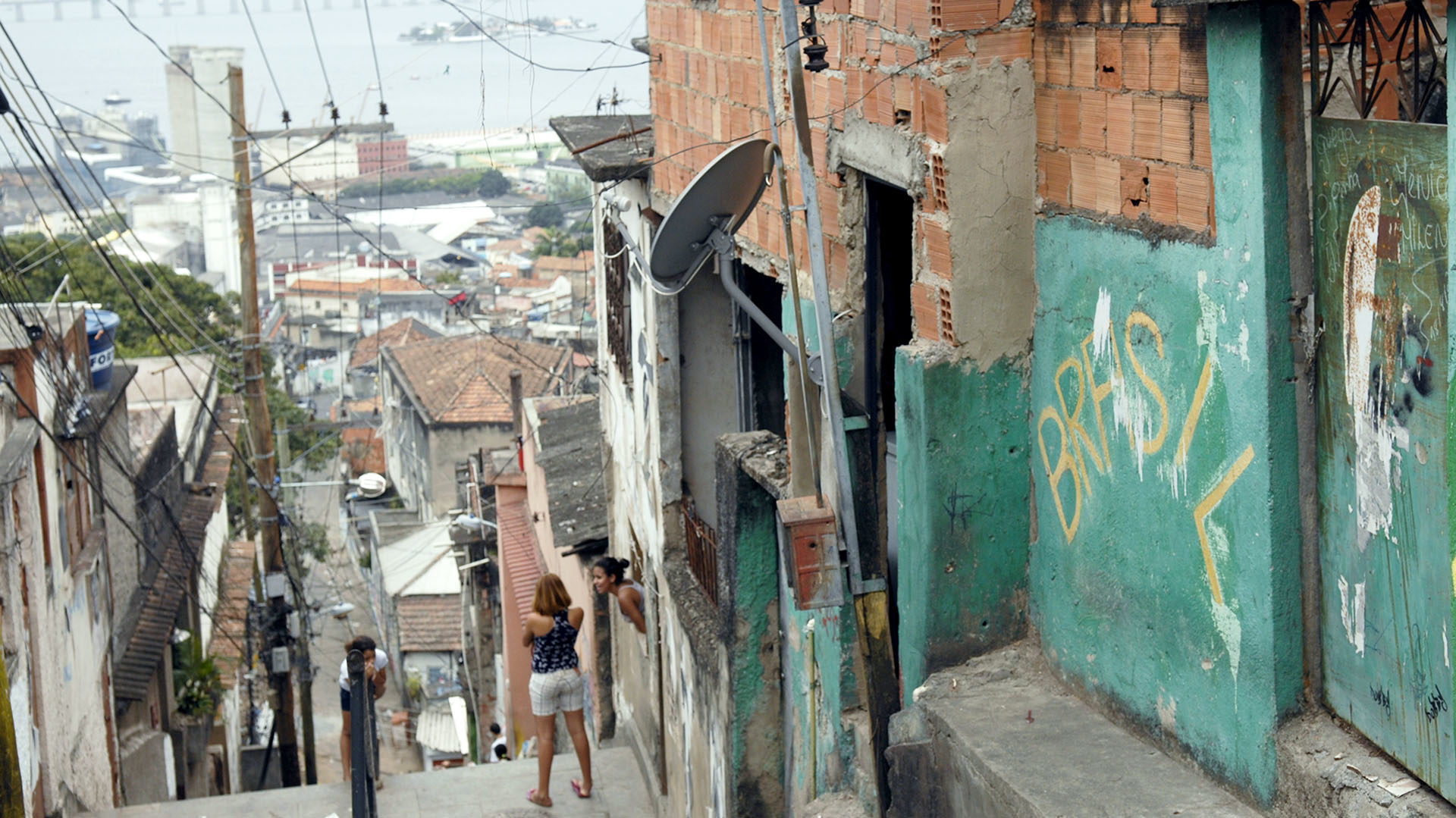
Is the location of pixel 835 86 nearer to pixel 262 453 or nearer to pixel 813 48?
pixel 813 48

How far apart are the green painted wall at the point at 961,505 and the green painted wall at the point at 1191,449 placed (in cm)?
12

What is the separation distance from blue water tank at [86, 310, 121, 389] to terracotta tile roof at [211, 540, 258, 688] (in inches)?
170

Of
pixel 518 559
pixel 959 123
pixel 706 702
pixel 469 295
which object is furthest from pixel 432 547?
pixel 959 123

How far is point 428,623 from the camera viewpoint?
2850 centimetres

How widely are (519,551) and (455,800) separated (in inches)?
318

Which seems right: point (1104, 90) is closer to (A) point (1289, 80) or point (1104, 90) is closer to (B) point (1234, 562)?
(A) point (1289, 80)

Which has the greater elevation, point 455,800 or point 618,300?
point 618,300

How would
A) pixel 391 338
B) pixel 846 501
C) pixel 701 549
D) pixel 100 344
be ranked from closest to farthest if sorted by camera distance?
1. pixel 846 501
2. pixel 701 549
3. pixel 100 344
4. pixel 391 338

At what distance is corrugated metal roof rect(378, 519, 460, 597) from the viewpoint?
1129 inches

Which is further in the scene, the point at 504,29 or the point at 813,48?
the point at 504,29

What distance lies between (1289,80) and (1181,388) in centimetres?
73

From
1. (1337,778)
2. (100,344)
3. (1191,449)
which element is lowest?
(100,344)

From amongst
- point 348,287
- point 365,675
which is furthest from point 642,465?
point 348,287

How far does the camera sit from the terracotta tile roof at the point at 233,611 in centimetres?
2242
